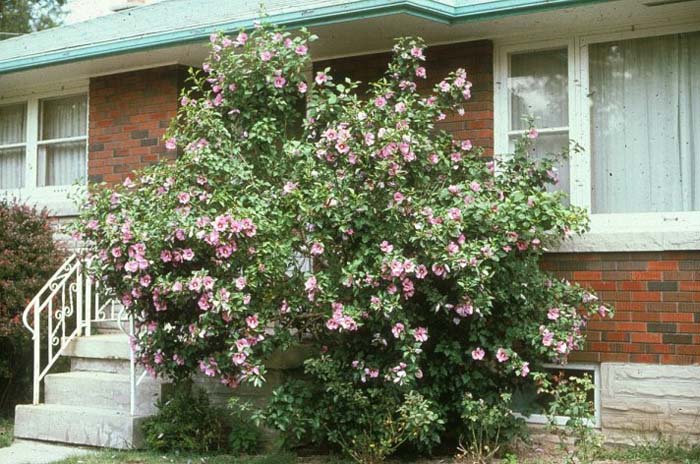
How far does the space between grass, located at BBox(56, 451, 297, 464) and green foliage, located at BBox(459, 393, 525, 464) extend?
51.5 inches

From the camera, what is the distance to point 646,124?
7.95m

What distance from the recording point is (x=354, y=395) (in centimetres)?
698

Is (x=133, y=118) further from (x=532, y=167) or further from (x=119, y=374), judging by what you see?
(x=532, y=167)

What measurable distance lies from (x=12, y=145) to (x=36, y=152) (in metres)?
0.43

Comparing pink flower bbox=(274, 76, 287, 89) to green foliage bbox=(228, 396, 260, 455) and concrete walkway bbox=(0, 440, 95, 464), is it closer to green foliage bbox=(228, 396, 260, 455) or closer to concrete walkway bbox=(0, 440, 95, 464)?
green foliage bbox=(228, 396, 260, 455)

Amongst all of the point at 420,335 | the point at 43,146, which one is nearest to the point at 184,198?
the point at 420,335

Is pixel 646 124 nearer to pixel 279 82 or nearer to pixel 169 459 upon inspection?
pixel 279 82

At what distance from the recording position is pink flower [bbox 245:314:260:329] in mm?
6719

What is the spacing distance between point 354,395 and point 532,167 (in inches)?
91.1

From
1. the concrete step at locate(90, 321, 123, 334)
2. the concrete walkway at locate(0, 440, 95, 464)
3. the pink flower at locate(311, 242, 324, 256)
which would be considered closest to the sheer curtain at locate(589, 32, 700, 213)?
the pink flower at locate(311, 242, 324, 256)

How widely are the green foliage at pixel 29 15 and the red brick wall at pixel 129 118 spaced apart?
1826cm

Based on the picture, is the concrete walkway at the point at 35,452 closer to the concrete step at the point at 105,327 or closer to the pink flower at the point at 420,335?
the concrete step at the point at 105,327

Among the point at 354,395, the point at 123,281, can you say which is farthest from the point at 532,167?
the point at 123,281

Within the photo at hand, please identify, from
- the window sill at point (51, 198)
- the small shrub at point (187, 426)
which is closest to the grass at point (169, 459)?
the small shrub at point (187, 426)
